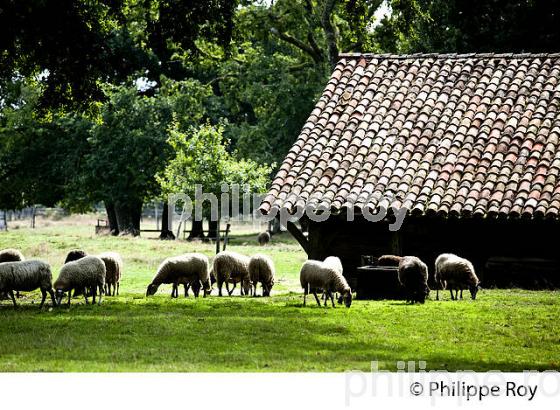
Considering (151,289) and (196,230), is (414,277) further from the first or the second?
(196,230)

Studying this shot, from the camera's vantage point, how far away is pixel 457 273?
19188 millimetres

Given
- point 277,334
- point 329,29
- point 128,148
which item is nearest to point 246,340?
point 277,334

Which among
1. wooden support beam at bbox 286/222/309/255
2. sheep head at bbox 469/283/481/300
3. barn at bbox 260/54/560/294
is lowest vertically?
sheep head at bbox 469/283/481/300

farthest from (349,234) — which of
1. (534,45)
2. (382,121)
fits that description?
(534,45)

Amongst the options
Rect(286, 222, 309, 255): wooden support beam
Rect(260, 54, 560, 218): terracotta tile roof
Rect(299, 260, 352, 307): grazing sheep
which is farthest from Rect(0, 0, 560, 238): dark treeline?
Rect(299, 260, 352, 307): grazing sheep

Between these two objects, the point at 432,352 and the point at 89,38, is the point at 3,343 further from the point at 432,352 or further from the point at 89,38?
the point at 89,38

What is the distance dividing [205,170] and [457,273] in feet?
60.4

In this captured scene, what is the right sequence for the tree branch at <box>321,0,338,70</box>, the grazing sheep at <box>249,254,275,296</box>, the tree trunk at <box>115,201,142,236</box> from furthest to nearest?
the tree trunk at <box>115,201,142,236</box> → the tree branch at <box>321,0,338,70</box> → the grazing sheep at <box>249,254,275,296</box>

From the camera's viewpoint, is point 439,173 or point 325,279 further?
point 439,173

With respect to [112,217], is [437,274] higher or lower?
lower

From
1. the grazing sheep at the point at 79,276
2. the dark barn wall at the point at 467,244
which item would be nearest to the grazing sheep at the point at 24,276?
the grazing sheep at the point at 79,276

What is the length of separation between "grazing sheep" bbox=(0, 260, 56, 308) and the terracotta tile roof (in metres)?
5.06

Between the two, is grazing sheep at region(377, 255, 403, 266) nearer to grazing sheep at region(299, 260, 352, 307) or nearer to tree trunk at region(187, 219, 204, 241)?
grazing sheep at region(299, 260, 352, 307)

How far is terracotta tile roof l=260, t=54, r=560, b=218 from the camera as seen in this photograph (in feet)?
66.0
